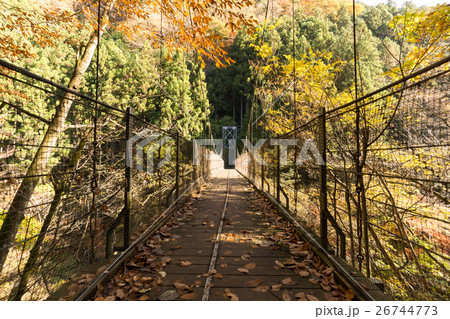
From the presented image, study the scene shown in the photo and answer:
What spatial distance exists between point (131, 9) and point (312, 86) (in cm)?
449

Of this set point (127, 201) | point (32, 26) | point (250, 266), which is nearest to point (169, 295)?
point (250, 266)

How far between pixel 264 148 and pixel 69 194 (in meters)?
4.86

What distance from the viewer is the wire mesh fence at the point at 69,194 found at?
210 cm

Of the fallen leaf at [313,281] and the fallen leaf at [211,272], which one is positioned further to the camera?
the fallen leaf at [211,272]

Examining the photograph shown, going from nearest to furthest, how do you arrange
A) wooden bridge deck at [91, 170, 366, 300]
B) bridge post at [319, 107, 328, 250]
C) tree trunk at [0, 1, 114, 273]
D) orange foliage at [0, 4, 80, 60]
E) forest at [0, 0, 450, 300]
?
wooden bridge deck at [91, 170, 366, 300] < forest at [0, 0, 450, 300] < bridge post at [319, 107, 328, 250] < tree trunk at [0, 1, 114, 273] < orange foliage at [0, 4, 80, 60]

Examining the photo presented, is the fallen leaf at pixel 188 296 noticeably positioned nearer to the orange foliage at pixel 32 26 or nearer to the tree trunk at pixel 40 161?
the tree trunk at pixel 40 161

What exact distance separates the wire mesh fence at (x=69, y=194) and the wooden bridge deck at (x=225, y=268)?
0.42 m

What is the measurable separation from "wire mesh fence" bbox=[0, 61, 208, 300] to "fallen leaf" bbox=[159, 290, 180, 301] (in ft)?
2.69

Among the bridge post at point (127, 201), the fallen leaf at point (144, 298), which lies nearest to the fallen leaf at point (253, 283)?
the fallen leaf at point (144, 298)

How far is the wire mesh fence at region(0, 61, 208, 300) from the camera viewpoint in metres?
2.10

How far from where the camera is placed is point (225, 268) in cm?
222

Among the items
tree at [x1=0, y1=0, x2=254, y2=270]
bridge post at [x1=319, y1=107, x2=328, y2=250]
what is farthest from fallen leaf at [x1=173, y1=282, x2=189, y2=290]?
tree at [x1=0, y1=0, x2=254, y2=270]

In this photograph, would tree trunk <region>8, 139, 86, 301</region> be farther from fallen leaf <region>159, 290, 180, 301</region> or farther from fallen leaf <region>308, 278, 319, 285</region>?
fallen leaf <region>308, 278, 319, 285</region>

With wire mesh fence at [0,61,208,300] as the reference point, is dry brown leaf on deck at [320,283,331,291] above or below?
below
